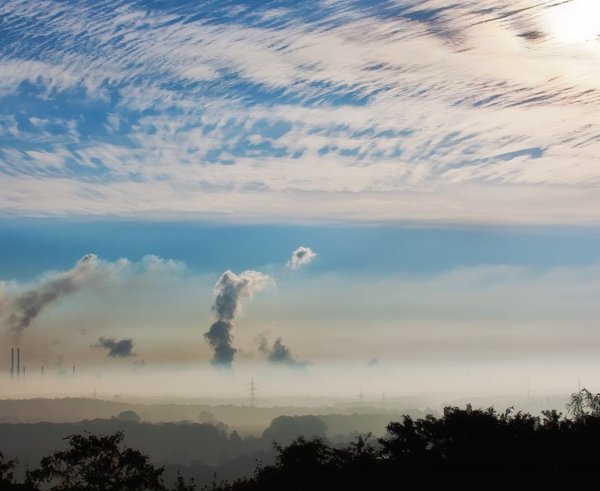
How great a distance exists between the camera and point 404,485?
87.5 metres

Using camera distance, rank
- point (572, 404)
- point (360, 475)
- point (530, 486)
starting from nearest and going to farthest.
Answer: point (530, 486) < point (360, 475) < point (572, 404)

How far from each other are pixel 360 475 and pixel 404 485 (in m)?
5.07

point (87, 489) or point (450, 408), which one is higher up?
point (450, 408)

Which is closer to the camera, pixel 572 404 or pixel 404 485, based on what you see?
pixel 404 485

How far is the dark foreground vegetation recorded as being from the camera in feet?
288

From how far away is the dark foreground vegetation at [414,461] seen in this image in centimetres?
8769

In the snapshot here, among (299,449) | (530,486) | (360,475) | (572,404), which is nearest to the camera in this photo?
(530,486)

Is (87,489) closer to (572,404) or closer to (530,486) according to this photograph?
(530,486)

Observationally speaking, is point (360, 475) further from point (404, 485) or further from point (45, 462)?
point (45, 462)

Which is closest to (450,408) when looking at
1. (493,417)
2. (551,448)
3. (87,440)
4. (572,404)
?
(493,417)

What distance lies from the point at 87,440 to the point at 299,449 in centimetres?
2168

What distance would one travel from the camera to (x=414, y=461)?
9375cm

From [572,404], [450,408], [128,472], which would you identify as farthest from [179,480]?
[572,404]

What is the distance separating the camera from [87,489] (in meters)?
91.0
